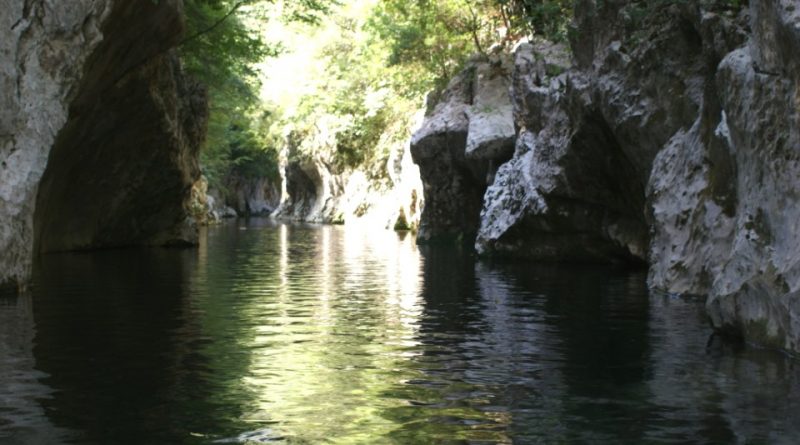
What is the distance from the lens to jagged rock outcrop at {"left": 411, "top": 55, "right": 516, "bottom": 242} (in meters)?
30.6

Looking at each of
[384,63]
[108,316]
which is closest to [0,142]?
[108,316]

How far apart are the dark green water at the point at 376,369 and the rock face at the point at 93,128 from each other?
255 cm

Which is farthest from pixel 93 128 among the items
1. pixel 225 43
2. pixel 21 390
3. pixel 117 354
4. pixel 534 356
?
pixel 534 356

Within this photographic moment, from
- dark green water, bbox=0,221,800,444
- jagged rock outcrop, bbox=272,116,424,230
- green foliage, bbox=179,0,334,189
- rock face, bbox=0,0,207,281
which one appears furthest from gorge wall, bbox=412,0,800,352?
jagged rock outcrop, bbox=272,116,424,230

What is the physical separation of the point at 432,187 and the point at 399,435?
28.4 meters

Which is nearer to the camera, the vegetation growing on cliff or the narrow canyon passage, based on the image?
the narrow canyon passage

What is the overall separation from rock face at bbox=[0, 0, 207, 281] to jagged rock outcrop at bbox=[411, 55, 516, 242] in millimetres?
8579

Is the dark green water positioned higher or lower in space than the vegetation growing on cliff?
lower

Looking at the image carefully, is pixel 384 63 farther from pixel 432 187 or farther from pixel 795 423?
pixel 795 423

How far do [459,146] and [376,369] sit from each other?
951 inches

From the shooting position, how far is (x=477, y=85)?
3225cm

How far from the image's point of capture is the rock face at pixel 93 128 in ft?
45.2

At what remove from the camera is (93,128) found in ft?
71.1

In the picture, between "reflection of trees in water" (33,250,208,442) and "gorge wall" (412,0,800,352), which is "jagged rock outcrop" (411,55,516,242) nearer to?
"gorge wall" (412,0,800,352)
